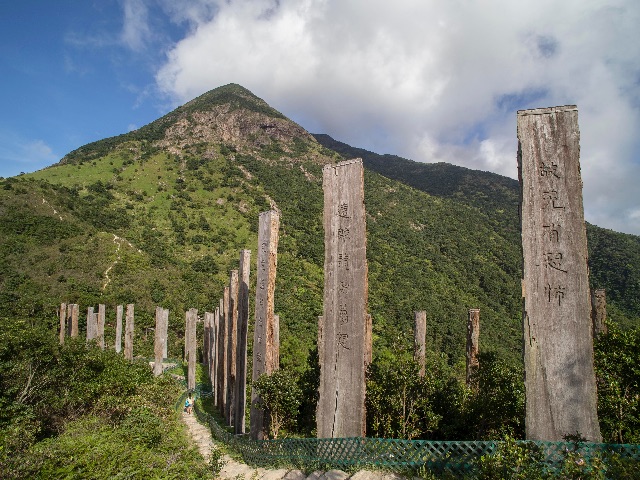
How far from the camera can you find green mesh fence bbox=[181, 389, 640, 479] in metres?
3.53

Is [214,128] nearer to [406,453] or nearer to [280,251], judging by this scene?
[280,251]

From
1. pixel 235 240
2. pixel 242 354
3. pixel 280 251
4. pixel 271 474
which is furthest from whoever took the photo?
pixel 235 240

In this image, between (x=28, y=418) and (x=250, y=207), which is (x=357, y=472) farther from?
(x=250, y=207)

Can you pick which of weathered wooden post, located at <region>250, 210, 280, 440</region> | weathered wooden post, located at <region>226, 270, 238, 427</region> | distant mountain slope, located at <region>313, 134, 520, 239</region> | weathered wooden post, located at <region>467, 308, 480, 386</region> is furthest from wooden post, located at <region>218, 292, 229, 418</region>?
distant mountain slope, located at <region>313, 134, 520, 239</region>

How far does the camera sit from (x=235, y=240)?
4125 cm

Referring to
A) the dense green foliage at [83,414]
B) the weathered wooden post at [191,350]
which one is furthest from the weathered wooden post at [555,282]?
the weathered wooden post at [191,350]

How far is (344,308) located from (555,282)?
295cm

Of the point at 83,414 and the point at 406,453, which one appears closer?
the point at 406,453

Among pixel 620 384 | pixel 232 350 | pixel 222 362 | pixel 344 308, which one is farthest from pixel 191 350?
pixel 620 384

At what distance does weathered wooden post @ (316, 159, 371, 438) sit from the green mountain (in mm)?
946

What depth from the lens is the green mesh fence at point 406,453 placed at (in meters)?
3.53

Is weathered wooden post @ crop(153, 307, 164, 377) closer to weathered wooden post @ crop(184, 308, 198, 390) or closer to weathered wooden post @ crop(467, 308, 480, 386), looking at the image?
weathered wooden post @ crop(184, 308, 198, 390)

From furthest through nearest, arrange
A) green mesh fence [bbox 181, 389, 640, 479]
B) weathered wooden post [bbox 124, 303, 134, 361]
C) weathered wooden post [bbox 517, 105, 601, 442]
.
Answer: weathered wooden post [bbox 124, 303, 134, 361], weathered wooden post [bbox 517, 105, 601, 442], green mesh fence [bbox 181, 389, 640, 479]

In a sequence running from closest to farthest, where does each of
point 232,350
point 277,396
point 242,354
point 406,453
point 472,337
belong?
point 406,453
point 277,396
point 242,354
point 472,337
point 232,350
